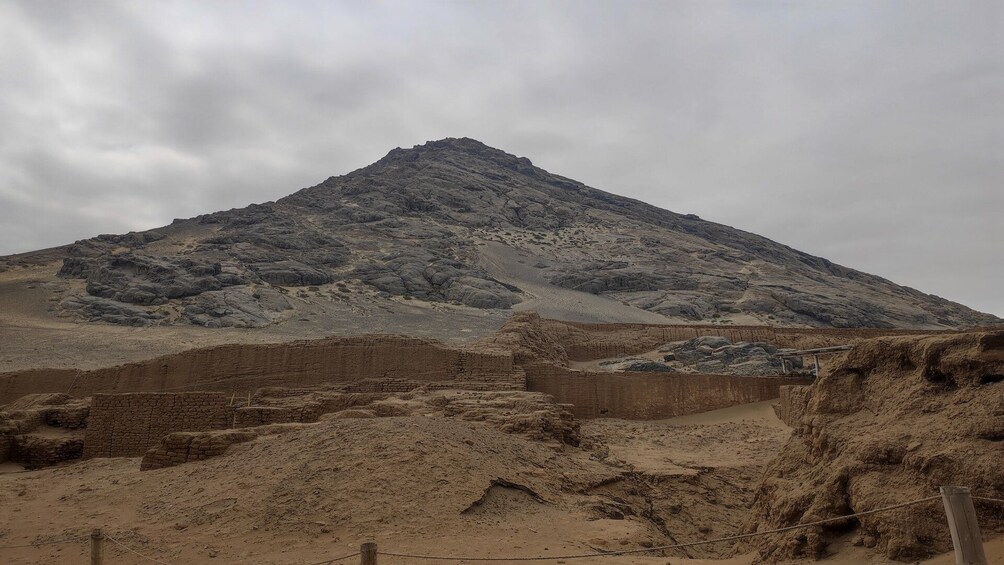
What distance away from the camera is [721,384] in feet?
69.2

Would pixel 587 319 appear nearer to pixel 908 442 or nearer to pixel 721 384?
pixel 721 384

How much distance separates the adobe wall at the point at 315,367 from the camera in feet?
58.0

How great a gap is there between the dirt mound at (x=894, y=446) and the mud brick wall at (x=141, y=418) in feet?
39.0

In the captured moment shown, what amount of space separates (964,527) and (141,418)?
15.4 meters

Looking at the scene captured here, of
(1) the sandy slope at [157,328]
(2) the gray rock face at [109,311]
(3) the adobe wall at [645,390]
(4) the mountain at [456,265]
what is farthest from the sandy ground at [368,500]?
(4) the mountain at [456,265]

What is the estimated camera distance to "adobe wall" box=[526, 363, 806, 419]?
19.9 metres

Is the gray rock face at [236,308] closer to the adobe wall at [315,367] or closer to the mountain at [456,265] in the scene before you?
the mountain at [456,265]

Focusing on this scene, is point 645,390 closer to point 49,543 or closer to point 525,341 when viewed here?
point 525,341

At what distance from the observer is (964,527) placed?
4.04 meters

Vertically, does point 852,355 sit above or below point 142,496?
above

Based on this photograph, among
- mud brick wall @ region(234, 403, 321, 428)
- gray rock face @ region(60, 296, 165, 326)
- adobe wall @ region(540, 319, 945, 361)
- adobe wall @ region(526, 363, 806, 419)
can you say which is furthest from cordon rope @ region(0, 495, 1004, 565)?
gray rock face @ region(60, 296, 165, 326)

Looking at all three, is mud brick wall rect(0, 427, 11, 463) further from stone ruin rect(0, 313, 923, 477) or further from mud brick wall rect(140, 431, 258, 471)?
mud brick wall rect(140, 431, 258, 471)

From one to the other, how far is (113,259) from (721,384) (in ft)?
154

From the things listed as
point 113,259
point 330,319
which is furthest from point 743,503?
point 113,259
